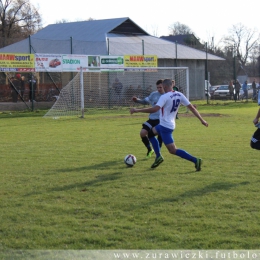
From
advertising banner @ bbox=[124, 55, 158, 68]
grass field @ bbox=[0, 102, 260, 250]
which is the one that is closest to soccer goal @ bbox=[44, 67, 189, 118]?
advertising banner @ bbox=[124, 55, 158, 68]

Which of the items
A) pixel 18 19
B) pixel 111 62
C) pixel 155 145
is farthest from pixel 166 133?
pixel 18 19

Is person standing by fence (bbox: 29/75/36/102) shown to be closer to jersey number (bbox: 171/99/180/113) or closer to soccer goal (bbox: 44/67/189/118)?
soccer goal (bbox: 44/67/189/118)

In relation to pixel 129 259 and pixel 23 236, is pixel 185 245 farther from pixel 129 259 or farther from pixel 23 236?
pixel 23 236

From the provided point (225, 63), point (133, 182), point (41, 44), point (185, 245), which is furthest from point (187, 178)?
point (225, 63)

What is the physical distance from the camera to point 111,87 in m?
28.9

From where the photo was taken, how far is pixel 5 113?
87.3 ft

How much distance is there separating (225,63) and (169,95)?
40.5 metres

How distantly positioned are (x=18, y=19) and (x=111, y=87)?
31943 mm

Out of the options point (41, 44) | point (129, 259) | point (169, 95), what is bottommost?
point (129, 259)

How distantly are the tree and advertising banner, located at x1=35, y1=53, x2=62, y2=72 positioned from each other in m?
28.6

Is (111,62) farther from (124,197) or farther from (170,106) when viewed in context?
(124,197)

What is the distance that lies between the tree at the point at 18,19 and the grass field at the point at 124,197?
141 feet

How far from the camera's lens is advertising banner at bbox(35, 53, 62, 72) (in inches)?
1018

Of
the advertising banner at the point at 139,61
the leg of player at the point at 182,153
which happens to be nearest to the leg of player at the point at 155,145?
the leg of player at the point at 182,153
